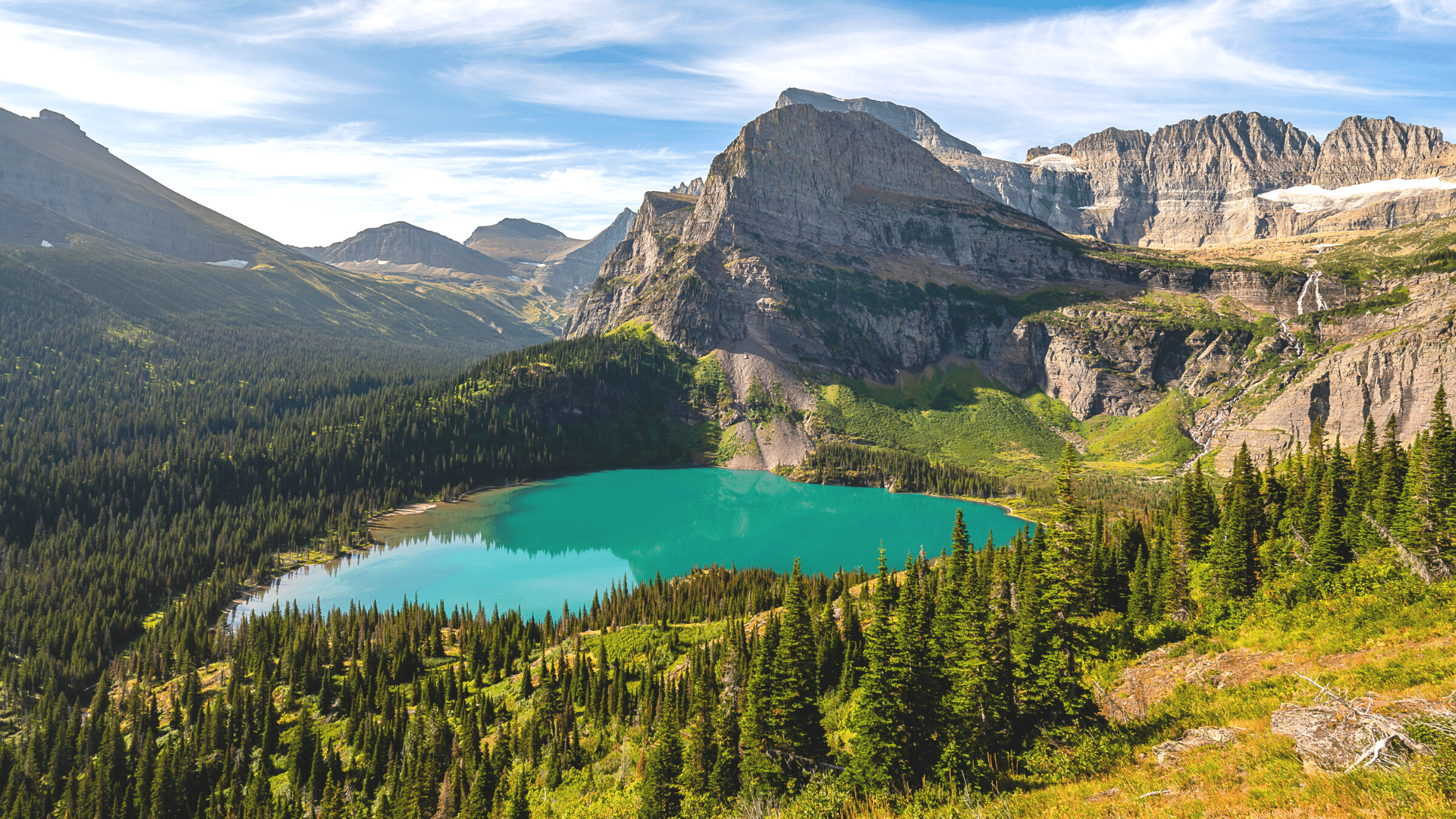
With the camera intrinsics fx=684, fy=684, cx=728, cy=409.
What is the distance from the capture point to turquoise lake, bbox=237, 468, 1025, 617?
109m

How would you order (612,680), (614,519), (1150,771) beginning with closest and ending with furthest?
(1150,771) → (612,680) → (614,519)

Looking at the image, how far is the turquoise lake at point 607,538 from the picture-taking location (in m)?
109

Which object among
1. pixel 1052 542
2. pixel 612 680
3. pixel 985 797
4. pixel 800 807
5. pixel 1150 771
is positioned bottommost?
pixel 612 680

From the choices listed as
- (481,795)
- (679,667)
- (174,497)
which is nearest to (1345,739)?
(481,795)

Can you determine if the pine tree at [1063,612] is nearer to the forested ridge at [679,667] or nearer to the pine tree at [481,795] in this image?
the forested ridge at [679,667]

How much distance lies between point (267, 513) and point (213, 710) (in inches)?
3412

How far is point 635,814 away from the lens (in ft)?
117

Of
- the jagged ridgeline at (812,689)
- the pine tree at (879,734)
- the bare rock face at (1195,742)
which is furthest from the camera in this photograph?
the pine tree at (879,734)

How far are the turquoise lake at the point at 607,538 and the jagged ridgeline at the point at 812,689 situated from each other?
23.9 metres

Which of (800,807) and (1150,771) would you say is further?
(800,807)

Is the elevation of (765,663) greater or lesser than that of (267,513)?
greater

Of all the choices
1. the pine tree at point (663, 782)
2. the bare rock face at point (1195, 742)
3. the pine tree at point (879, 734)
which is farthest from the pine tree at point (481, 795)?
the bare rock face at point (1195, 742)

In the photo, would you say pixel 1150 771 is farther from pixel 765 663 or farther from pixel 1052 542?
pixel 765 663

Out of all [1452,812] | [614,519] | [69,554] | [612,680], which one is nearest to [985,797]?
[1452,812]
